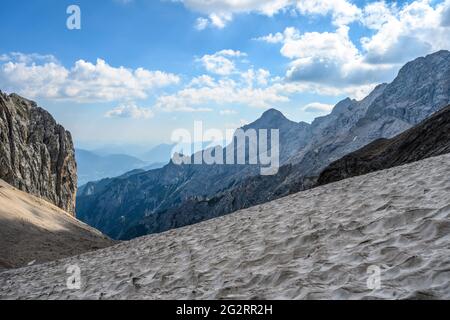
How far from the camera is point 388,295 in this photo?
758 centimetres

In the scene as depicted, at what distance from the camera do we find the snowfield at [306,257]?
8641mm

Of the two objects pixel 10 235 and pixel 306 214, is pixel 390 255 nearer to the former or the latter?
pixel 306 214

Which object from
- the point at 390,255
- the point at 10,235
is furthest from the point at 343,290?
the point at 10,235

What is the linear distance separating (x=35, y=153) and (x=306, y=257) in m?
84.4

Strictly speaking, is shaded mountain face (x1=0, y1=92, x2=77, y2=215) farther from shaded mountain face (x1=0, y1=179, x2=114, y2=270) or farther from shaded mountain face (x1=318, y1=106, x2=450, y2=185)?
shaded mountain face (x1=318, y1=106, x2=450, y2=185)

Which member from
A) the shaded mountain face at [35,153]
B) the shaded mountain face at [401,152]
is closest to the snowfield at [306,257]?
the shaded mountain face at [401,152]

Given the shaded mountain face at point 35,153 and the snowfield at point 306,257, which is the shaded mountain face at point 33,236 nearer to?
the snowfield at point 306,257

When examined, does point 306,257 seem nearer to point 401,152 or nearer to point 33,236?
point 33,236

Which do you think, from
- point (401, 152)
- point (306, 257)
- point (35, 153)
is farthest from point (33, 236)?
point (35, 153)

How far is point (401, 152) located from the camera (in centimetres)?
5178
